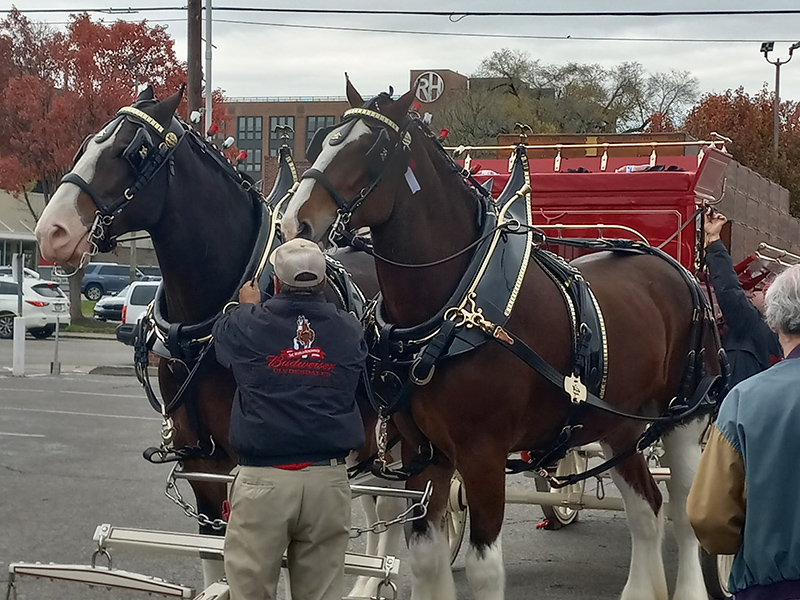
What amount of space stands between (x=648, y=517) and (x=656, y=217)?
233cm

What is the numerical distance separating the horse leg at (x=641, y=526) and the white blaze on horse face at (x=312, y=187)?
7.39 feet

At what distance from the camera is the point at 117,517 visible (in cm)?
726

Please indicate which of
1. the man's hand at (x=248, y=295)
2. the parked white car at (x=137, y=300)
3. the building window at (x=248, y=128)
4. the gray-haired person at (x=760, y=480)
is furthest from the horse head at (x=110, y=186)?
the building window at (x=248, y=128)

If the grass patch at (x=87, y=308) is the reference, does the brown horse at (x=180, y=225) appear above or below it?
above

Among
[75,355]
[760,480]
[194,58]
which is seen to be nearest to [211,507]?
[760,480]

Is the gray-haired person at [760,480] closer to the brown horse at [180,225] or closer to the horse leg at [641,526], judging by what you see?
the brown horse at [180,225]

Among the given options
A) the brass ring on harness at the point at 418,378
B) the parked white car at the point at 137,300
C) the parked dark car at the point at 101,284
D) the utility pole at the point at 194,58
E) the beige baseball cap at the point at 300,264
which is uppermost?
the utility pole at the point at 194,58

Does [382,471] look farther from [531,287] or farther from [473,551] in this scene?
[531,287]

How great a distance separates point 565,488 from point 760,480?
4.61 metres

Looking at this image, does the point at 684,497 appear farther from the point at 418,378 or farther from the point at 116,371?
the point at 116,371

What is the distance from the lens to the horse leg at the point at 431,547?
4230 millimetres

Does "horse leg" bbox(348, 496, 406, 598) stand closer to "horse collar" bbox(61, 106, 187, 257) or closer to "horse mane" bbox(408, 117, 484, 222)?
"horse mane" bbox(408, 117, 484, 222)

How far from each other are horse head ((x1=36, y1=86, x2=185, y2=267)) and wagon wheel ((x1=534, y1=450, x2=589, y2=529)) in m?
3.28

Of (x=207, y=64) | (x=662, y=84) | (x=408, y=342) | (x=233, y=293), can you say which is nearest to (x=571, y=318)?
(x=408, y=342)
